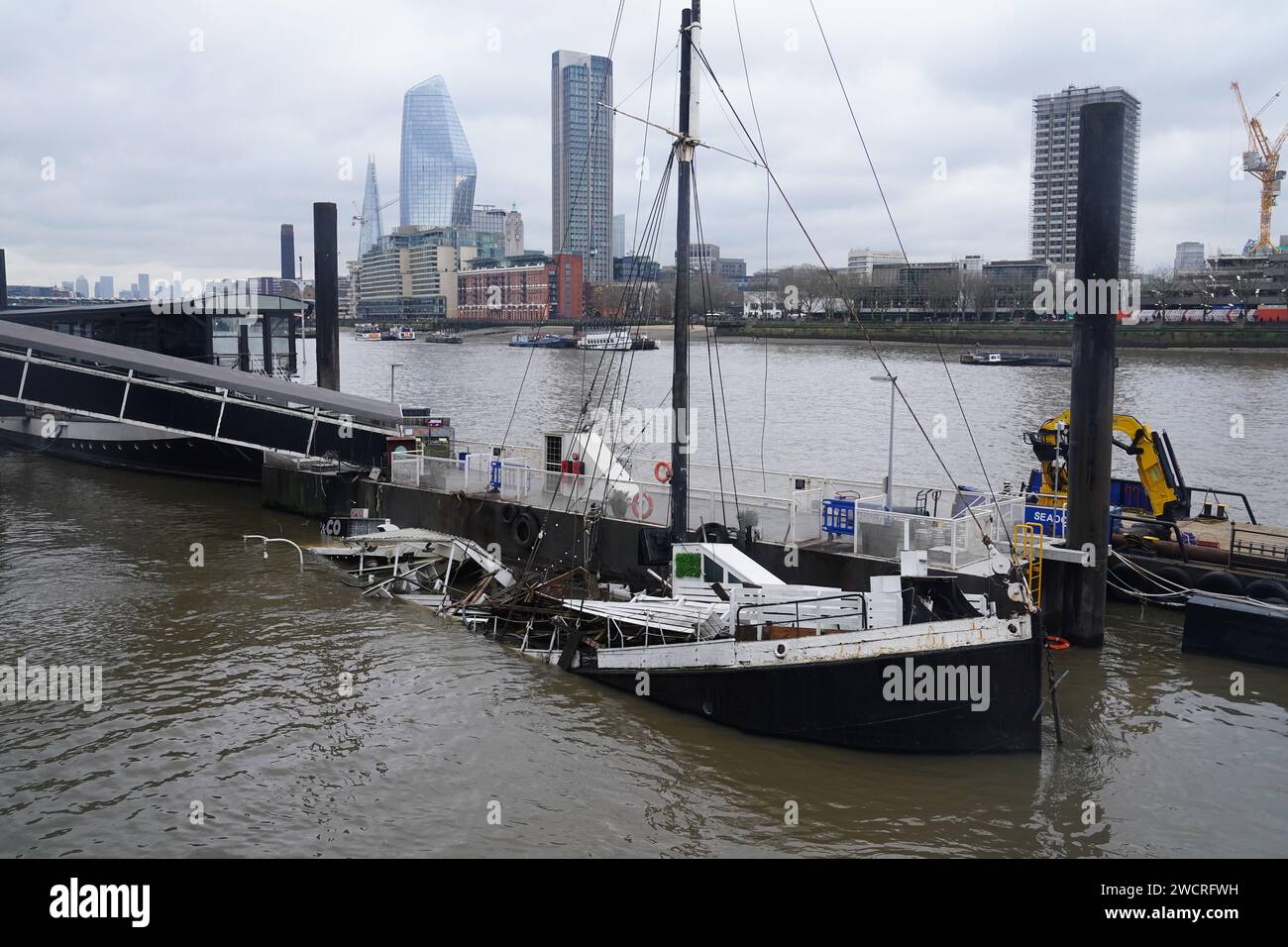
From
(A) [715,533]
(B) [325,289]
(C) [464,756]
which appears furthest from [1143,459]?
(B) [325,289]

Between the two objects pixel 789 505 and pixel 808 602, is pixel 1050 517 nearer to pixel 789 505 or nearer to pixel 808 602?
pixel 789 505

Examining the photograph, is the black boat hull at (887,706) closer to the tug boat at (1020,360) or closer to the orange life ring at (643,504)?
the orange life ring at (643,504)

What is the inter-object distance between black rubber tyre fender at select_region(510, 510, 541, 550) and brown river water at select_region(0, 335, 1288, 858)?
142 inches

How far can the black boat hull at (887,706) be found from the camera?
1441 cm

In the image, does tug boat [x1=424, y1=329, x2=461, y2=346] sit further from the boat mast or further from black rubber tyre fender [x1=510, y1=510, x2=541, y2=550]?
the boat mast

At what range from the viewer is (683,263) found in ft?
60.6

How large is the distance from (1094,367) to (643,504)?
9.84 m

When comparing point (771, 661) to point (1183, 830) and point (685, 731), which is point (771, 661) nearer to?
point (685, 731)

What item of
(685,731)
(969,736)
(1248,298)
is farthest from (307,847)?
(1248,298)

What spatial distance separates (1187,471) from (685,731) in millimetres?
31881

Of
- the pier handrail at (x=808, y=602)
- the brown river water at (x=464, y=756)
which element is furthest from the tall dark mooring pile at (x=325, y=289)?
the pier handrail at (x=808, y=602)

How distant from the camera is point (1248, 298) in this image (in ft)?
415

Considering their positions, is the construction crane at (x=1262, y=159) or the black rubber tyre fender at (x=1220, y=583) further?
the construction crane at (x=1262, y=159)

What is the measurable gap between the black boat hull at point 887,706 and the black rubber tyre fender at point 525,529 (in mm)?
10569
